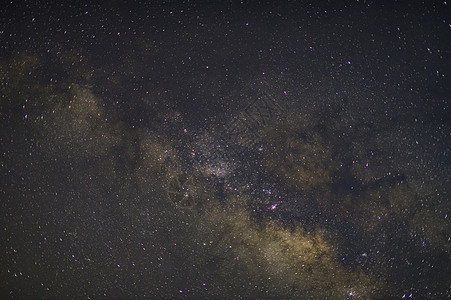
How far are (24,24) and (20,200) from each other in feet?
3.40

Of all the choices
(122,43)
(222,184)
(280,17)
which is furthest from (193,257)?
(280,17)

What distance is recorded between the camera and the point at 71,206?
1.44 metres

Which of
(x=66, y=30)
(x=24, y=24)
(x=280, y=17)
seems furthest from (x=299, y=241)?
(x=24, y=24)

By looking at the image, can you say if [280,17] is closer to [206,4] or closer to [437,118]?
[206,4]

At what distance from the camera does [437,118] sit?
1.43 meters

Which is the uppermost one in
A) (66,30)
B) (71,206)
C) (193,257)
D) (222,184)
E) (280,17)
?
(280,17)

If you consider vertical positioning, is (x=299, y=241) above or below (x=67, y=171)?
below

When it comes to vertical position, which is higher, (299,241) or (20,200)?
(299,241)

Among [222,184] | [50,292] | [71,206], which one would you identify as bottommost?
[50,292]

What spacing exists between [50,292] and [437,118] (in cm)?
243

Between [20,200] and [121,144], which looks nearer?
[121,144]

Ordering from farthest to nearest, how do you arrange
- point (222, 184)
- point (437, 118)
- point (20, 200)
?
point (20, 200)
point (437, 118)
point (222, 184)

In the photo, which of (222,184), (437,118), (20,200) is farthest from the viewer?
(20,200)

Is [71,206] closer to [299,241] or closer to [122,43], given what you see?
[122,43]
